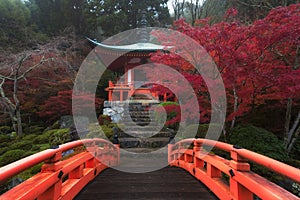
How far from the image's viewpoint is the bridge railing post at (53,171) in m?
1.97

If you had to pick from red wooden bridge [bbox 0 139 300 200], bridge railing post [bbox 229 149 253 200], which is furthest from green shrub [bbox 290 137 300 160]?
bridge railing post [bbox 229 149 253 200]

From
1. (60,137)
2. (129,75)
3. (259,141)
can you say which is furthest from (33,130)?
(259,141)

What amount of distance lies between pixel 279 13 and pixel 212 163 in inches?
151

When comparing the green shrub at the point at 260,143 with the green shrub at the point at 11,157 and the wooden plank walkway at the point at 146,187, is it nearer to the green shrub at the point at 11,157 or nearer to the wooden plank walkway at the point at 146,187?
the wooden plank walkway at the point at 146,187

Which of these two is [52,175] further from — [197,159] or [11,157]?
[11,157]

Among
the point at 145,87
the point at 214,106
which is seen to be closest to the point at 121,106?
the point at 145,87

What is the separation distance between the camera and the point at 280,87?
4.39 meters

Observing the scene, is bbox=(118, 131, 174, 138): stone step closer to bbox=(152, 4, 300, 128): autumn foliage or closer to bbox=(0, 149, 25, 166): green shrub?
bbox=(152, 4, 300, 128): autumn foliage

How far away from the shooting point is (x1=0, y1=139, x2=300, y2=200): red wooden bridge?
152 centimetres

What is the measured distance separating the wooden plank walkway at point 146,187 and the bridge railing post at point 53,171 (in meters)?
0.59

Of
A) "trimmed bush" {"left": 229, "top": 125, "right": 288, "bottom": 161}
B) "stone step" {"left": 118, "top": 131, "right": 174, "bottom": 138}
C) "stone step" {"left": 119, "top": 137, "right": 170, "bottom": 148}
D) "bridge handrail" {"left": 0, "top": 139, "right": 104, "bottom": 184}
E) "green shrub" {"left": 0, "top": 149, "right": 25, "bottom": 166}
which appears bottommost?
"green shrub" {"left": 0, "top": 149, "right": 25, "bottom": 166}

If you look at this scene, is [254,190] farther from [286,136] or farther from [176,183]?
[286,136]

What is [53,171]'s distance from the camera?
2.01 meters

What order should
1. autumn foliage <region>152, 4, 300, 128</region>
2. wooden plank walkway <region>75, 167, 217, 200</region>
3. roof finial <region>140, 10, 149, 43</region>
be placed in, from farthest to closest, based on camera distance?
1. roof finial <region>140, 10, 149, 43</region>
2. autumn foliage <region>152, 4, 300, 128</region>
3. wooden plank walkway <region>75, 167, 217, 200</region>
